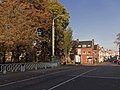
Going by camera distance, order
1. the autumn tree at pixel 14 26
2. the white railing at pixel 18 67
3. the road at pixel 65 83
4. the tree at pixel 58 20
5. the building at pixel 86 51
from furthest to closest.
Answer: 1. the building at pixel 86 51
2. the tree at pixel 58 20
3. the autumn tree at pixel 14 26
4. the white railing at pixel 18 67
5. the road at pixel 65 83

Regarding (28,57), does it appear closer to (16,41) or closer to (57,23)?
(57,23)

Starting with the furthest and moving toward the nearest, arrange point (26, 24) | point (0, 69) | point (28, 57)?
point (28, 57)
point (26, 24)
point (0, 69)

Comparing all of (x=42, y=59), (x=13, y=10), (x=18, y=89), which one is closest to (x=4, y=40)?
(x=13, y=10)

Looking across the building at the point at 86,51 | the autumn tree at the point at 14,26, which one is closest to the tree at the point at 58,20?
the autumn tree at the point at 14,26

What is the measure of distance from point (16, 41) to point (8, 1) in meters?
6.64

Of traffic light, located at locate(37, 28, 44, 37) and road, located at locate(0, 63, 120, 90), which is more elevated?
traffic light, located at locate(37, 28, 44, 37)

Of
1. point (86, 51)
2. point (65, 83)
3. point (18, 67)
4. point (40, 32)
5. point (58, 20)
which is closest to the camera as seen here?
point (65, 83)

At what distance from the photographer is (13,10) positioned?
1506 inches

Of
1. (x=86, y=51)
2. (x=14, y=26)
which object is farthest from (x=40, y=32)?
(x=86, y=51)

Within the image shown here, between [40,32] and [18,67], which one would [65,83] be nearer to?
[18,67]

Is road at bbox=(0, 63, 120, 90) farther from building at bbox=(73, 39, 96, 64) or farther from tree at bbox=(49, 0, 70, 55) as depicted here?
building at bbox=(73, 39, 96, 64)

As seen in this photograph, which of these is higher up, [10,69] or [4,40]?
[4,40]

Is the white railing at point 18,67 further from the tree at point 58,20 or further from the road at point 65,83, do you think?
the tree at point 58,20

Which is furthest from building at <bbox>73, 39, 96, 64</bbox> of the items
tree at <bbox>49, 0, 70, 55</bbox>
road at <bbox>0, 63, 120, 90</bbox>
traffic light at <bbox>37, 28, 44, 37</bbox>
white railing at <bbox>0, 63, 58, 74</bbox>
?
road at <bbox>0, 63, 120, 90</bbox>
